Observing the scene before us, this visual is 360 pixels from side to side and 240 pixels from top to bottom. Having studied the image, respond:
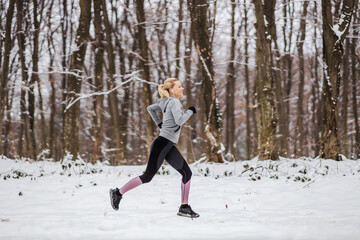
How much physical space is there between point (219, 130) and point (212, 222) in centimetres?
659

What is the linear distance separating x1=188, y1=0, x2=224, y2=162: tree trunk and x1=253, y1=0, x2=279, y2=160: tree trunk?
1.36 m

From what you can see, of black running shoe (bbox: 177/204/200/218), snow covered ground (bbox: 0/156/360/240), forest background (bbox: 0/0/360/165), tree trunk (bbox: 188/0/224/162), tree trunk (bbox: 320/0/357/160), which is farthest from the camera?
tree trunk (bbox: 188/0/224/162)

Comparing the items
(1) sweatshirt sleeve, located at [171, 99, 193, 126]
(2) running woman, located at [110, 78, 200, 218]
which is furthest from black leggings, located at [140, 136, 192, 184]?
(1) sweatshirt sleeve, located at [171, 99, 193, 126]

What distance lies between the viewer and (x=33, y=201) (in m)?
6.11

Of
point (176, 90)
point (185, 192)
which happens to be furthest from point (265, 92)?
point (185, 192)

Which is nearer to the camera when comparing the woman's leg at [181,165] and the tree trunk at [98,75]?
the woman's leg at [181,165]

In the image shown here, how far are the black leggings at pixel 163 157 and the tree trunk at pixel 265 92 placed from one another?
5.50 meters

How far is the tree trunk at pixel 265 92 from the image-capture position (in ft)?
32.6

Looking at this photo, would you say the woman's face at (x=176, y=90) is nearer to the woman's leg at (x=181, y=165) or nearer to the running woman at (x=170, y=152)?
the running woman at (x=170, y=152)

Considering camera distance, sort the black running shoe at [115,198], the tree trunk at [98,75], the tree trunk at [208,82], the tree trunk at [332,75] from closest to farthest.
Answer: the black running shoe at [115,198], the tree trunk at [332,75], the tree trunk at [208,82], the tree trunk at [98,75]

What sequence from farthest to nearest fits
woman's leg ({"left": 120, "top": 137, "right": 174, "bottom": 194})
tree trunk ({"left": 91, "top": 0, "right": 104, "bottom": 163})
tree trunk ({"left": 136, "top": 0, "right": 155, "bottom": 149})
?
tree trunk ({"left": 91, "top": 0, "right": 104, "bottom": 163}) → tree trunk ({"left": 136, "top": 0, "right": 155, "bottom": 149}) → woman's leg ({"left": 120, "top": 137, "right": 174, "bottom": 194})

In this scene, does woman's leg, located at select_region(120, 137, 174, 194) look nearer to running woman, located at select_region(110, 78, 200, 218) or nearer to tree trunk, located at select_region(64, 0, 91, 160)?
running woman, located at select_region(110, 78, 200, 218)

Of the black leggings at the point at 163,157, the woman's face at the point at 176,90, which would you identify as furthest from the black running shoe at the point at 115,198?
the woman's face at the point at 176,90

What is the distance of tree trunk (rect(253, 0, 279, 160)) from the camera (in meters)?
9.94
